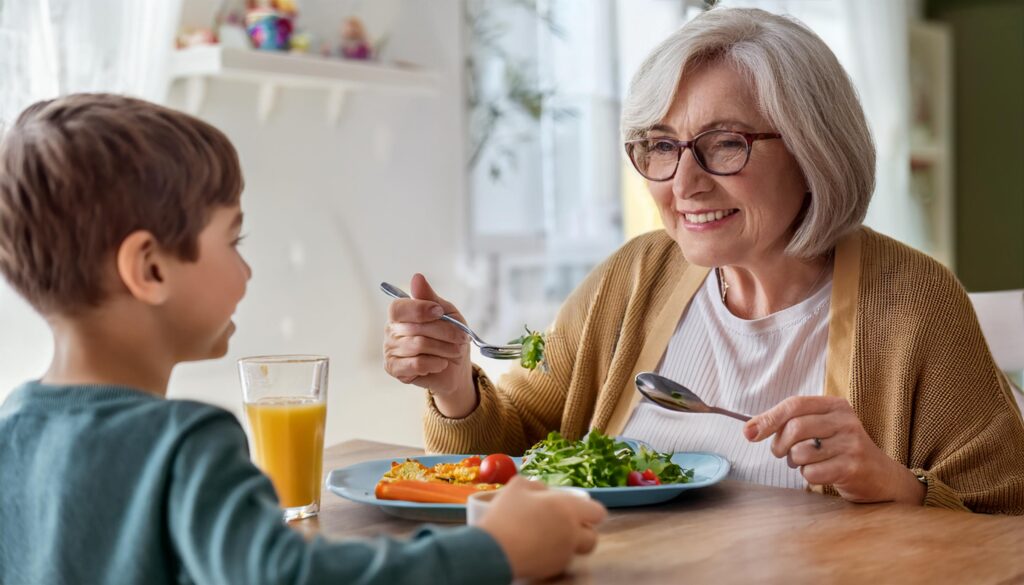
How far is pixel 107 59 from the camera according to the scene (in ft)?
8.18

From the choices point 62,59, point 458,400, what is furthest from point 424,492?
point 62,59

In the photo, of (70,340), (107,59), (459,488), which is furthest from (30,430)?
(107,59)

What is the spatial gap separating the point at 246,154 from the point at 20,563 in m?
2.24

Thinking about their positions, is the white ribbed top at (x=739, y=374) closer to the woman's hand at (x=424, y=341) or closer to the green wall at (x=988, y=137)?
the woman's hand at (x=424, y=341)

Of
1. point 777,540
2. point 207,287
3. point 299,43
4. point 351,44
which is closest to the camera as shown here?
point 207,287

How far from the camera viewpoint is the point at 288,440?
1.22 m

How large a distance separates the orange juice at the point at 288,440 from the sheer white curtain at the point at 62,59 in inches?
50.4

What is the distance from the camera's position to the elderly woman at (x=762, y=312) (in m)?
1.59

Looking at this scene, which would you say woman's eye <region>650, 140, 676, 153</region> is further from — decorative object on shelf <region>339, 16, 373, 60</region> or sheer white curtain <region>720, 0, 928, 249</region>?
sheer white curtain <region>720, 0, 928, 249</region>

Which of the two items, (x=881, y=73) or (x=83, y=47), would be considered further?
(x=881, y=73)

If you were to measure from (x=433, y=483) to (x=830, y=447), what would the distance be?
0.48m

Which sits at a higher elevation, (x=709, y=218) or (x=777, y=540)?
(x=709, y=218)

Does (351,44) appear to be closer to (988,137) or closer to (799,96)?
(799,96)

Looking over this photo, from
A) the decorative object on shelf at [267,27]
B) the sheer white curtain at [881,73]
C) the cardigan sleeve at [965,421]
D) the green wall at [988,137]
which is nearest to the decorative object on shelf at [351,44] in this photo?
the decorative object on shelf at [267,27]
